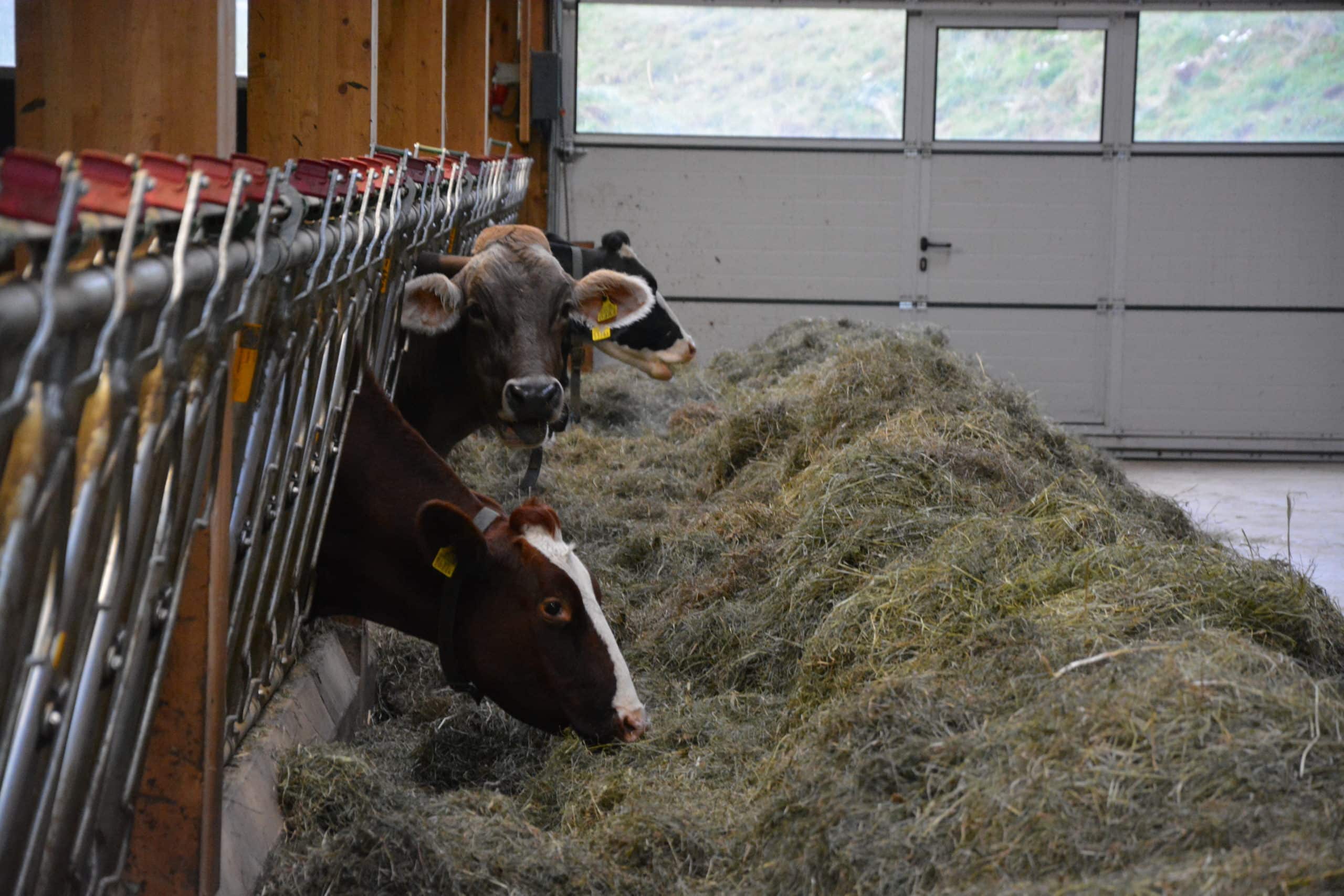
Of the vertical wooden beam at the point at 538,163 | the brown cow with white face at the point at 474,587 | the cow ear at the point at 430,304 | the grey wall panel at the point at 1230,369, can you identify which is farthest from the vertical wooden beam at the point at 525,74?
the brown cow with white face at the point at 474,587

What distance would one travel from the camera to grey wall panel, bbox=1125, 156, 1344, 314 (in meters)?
11.8

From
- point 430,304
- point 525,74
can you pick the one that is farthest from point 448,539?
point 525,74

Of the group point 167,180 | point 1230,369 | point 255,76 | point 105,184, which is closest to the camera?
point 105,184

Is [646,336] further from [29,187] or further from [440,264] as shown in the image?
[29,187]

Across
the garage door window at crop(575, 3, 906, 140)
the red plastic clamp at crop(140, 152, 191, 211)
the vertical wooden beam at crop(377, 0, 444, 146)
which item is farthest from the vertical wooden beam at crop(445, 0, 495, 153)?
the red plastic clamp at crop(140, 152, 191, 211)

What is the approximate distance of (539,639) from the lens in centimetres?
329

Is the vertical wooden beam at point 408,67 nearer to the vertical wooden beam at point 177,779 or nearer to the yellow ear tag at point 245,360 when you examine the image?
the yellow ear tag at point 245,360

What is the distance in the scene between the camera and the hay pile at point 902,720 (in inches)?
81.8

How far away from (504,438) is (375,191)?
1310 mm

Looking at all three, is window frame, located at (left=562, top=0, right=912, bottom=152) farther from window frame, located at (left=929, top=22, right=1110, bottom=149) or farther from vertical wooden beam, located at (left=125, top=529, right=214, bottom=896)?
vertical wooden beam, located at (left=125, top=529, right=214, bottom=896)

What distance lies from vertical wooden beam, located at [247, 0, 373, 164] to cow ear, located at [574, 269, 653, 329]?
1218 millimetres

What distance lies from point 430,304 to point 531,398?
0.49m

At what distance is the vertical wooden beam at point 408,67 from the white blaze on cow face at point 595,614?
128 inches

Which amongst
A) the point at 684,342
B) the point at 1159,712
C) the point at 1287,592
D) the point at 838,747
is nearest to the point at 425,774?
the point at 838,747
